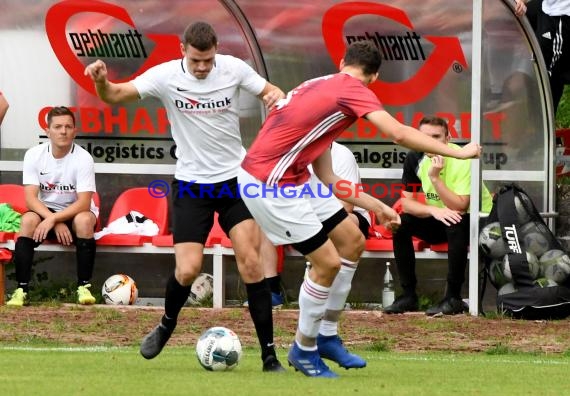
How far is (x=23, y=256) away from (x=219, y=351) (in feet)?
16.4

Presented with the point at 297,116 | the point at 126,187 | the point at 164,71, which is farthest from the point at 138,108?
the point at 297,116

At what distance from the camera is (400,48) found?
14.2 meters

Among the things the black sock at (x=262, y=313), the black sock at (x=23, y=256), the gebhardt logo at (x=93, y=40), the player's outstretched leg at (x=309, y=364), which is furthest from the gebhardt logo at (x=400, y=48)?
the player's outstretched leg at (x=309, y=364)

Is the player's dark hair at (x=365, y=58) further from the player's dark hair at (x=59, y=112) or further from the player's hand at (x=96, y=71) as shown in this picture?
the player's dark hair at (x=59, y=112)

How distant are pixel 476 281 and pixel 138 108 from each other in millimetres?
3871

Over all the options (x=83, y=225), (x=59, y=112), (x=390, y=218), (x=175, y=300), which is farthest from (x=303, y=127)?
(x=59, y=112)

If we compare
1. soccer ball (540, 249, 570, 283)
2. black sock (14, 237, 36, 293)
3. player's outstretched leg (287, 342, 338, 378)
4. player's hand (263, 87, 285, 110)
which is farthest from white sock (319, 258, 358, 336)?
black sock (14, 237, 36, 293)

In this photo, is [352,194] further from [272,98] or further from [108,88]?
[108,88]

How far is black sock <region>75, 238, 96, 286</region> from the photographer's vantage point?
1362cm

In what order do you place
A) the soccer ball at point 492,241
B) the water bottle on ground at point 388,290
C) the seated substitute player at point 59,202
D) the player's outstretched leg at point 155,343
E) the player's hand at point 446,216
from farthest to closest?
the water bottle on ground at point 388,290, the seated substitute player at point 59,202, the player's hand at point 446,216, the soccer ball at point 492,241, the player's outstretched leg at point 155,343

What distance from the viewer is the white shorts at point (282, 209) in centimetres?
866

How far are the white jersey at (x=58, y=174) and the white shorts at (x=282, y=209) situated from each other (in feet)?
16.9

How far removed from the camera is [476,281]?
13102 mm

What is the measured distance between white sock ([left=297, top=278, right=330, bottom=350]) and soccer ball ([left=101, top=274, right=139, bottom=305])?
17.9 feet
